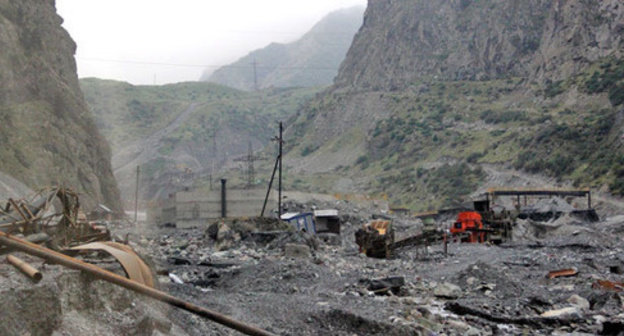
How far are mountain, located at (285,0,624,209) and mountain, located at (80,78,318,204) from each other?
52.6ft

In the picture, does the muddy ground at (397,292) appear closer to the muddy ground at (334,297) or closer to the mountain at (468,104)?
the muddy ground at (334,297)

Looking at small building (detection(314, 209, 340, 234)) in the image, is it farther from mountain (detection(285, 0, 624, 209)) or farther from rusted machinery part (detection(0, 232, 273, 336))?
rusted machinery part (detection(0, 232, 273, 336))

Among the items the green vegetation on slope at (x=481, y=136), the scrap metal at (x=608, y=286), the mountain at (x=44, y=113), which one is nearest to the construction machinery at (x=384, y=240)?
the scrap metal at (x=608, y=286)

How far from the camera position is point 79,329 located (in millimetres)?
4465

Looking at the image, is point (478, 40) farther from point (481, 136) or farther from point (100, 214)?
point (100, 214)

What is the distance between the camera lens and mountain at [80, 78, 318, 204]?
334 feet

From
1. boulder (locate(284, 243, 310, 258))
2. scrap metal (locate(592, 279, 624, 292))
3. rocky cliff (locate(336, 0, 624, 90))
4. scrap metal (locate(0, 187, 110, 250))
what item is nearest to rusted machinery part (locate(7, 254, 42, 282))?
scrap metal (locate(0, 187, 110, 250))

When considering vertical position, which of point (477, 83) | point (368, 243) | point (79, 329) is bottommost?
point (368, 243)

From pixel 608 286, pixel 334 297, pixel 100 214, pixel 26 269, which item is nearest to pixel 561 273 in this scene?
pixel 608 286

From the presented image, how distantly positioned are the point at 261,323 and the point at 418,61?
373ft

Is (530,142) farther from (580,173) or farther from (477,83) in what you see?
(477,83)

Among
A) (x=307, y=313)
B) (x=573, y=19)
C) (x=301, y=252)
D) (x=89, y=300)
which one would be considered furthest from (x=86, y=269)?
(x=573, y=19)

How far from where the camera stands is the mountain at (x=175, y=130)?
334 feet

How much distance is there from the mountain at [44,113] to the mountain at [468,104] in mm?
36903
